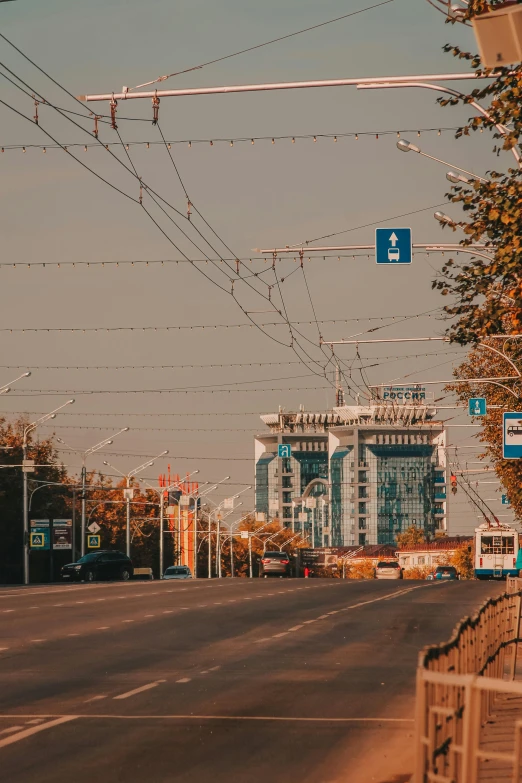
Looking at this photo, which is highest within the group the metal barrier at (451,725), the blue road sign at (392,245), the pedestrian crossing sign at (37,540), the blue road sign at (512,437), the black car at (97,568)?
the blue road sign at (392,245)

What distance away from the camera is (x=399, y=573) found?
10031cm

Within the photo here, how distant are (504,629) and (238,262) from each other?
17870 millimetres

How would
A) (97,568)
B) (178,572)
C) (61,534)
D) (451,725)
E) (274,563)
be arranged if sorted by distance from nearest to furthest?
(451,725) < (97,568) < (61,534) < (274,563) < (178,572)

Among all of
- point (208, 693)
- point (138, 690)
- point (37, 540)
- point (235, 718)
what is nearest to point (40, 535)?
point (37, 540)

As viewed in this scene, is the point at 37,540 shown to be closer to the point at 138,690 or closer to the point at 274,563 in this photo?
the point at 274,563

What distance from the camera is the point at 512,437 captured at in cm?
3494

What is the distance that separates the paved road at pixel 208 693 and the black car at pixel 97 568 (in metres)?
31.9

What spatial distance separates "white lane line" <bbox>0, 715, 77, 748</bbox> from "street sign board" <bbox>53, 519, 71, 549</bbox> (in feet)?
232

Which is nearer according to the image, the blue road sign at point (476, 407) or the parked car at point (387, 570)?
the blue road sign at point (476, 407)

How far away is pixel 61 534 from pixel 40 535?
9.86 ft

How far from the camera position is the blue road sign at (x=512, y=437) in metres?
34.3

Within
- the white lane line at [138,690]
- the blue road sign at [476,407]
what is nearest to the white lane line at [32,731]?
the white lane line at [138,690]

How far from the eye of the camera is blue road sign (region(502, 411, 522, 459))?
1351 inches

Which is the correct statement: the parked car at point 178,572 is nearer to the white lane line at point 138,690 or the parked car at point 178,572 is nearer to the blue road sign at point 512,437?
the blue road sign at point 512,437
